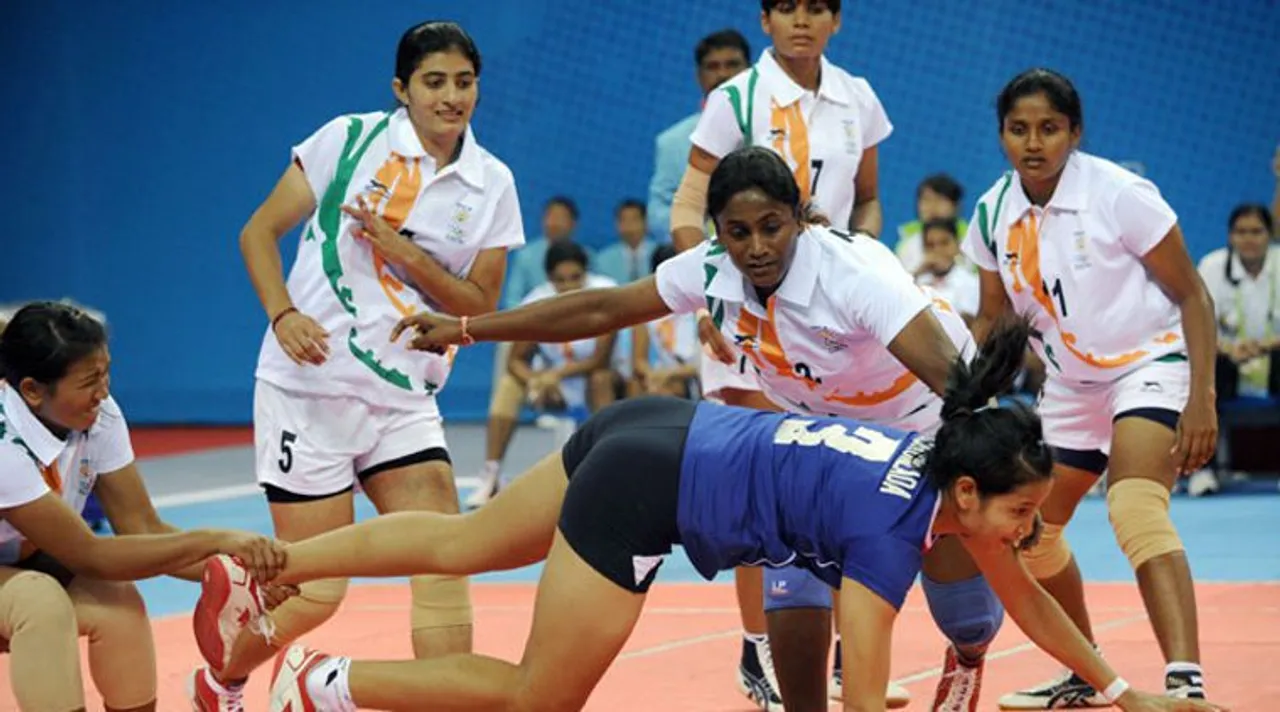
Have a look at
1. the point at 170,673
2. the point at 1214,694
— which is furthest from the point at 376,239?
the point at 1214,694

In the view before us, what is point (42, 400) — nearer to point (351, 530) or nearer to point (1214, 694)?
point (351, 530)

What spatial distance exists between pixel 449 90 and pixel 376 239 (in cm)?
49

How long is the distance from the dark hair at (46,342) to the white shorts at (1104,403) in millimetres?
2845

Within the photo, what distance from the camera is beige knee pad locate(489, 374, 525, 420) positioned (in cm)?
1238

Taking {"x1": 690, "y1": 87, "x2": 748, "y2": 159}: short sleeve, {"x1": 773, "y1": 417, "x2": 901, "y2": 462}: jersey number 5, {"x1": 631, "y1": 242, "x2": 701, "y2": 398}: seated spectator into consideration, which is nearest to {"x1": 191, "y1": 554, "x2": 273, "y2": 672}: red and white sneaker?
{"x1": 773, "y1": 417, "x2": 901, "y2": 462}: jersey number 5

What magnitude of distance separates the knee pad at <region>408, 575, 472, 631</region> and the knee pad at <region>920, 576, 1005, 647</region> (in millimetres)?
1339

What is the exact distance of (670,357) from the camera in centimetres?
1317

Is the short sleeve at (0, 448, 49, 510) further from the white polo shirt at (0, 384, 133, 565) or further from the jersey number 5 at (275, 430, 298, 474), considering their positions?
the jersey number 5 at (275, 430, 298, 474)

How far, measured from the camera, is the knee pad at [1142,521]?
18.7 feet

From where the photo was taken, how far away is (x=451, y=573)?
16.8ft

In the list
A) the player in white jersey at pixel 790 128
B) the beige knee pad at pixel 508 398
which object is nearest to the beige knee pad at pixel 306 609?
the player in white jersey at pixel 790 128

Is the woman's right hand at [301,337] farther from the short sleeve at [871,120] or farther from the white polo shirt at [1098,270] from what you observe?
the white polo shirt at [1098,270]

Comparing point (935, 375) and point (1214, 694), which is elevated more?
point (935, 375)

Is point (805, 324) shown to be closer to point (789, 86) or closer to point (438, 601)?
point (438, 601)
